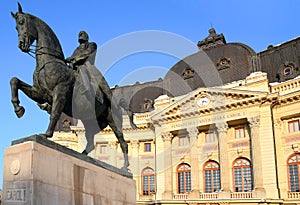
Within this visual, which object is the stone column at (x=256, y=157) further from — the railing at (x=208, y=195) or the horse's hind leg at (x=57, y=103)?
the horse's hind leg at (x=57, y=103)

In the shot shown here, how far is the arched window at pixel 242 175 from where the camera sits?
3550 centimetres

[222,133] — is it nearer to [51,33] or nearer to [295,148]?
[295,148]

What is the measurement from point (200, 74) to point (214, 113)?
23.2ft

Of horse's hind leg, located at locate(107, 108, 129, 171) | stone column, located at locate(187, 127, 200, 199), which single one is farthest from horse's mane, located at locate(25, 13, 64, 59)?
stone column, located at locate(187, 127, 200, 199)

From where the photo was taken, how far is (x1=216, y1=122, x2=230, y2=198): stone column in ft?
116

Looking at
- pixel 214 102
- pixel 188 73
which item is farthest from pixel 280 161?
pixel 188 73

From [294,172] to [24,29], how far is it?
3102 centimetres

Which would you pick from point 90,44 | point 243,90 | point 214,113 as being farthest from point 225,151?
point 90,44

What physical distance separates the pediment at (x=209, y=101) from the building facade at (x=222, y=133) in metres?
0.09

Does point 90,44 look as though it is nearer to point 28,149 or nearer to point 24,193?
point 28,149

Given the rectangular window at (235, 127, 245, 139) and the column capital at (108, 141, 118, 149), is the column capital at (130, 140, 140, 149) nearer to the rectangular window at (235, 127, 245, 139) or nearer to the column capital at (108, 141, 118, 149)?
the column capital at (108, 141, 118, 149)

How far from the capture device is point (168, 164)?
41.4 metres

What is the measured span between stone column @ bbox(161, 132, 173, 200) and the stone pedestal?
31166 millimetres

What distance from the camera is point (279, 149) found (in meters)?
35.1
